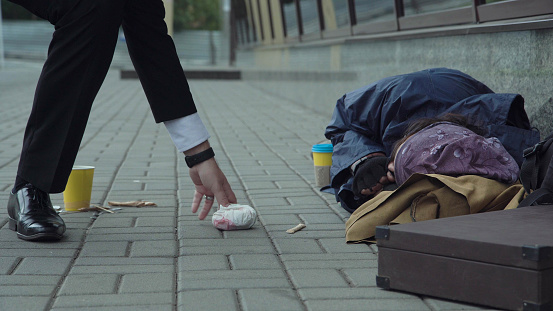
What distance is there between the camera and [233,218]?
123 inches

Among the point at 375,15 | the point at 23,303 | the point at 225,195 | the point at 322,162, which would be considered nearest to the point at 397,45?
the point at 375,15

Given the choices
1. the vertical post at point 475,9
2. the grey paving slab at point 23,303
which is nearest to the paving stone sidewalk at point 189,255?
the grey paving slab at point 23,303

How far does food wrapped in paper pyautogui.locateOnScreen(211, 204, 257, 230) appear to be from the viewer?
3117 mm

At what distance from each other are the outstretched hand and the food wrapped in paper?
0.11ft

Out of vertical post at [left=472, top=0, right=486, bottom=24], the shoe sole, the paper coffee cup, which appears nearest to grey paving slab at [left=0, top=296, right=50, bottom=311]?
the shoe sole

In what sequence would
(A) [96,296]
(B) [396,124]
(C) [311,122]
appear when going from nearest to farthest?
(A) [96,296] < (B) [396,124] < (C) [311,122]

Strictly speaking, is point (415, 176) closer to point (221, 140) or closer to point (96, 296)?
point (96, 296)

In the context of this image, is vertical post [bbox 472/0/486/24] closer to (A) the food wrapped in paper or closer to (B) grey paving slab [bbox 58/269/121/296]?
(A) the food wrapped in paper

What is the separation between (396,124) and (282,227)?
74 cm

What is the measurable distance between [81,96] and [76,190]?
2.71 ft

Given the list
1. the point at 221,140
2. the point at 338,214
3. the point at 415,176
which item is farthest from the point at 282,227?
the point at 221,140

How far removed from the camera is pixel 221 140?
687 centimetres

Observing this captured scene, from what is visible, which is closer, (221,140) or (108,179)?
(108,179)

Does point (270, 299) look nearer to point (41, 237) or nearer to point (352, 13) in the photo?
point (41, 237)
